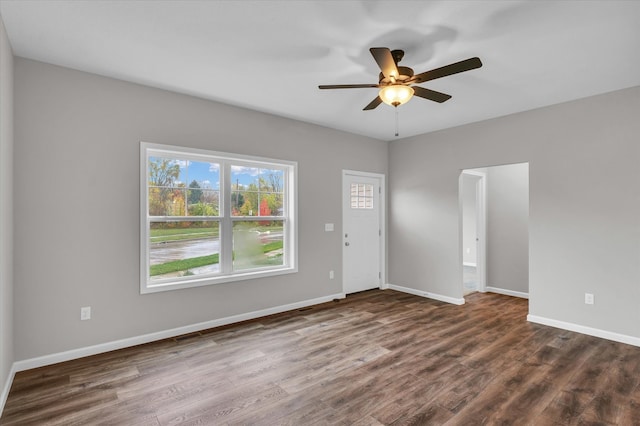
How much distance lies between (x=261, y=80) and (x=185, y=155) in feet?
4.24

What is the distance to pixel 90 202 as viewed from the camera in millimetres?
3205

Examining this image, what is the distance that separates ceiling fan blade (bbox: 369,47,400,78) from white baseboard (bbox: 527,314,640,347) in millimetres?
3709

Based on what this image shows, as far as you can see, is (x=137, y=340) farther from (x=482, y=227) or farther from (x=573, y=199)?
(x=482, y=227)

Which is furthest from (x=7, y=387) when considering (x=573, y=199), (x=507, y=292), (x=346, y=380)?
(x=507, y=292)

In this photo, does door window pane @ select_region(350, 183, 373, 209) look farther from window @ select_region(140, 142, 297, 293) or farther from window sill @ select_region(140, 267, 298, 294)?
window sill @ select_region(140, 267, 298, 294)

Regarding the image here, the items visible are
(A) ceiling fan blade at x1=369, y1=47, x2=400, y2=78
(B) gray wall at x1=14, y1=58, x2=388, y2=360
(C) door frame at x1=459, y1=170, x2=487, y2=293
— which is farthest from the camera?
(C) door frame at x1=459, y1=170, x2=487, y2=293

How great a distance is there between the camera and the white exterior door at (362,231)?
18.2 ft

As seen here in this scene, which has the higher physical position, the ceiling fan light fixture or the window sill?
the ceiling fan light fixture

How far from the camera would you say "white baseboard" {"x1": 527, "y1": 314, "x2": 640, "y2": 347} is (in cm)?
352

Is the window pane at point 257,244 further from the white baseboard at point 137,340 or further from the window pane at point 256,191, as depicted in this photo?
the white baseboard at point 137,340

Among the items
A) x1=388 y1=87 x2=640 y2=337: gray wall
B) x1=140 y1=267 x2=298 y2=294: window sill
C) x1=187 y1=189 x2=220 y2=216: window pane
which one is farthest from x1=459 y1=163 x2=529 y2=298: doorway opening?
x1=187 y1=189 x2=220 y2=216: window pane

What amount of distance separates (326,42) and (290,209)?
2.58m

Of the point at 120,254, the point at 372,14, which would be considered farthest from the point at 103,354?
the point at 372,14

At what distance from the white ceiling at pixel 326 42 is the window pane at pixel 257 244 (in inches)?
66.8
